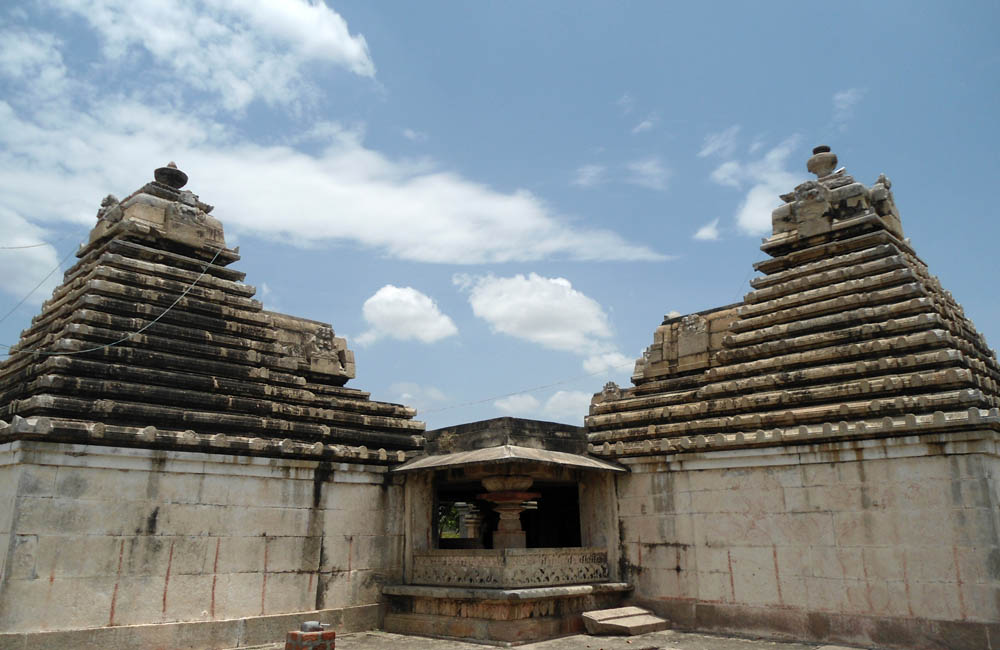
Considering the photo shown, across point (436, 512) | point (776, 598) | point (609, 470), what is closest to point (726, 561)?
point (776, 598)

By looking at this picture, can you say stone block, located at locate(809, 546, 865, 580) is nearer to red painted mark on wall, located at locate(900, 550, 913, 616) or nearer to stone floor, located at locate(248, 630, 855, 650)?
red painted mark on wall, located at locate(900, 550, 913, 616)

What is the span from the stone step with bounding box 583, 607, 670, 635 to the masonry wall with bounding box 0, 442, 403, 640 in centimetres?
429

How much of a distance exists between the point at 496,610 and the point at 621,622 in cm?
250

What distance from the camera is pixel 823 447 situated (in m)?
13.3

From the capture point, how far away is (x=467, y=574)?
14.7m

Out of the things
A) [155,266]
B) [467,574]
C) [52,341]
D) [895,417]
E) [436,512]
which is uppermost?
[155,266]

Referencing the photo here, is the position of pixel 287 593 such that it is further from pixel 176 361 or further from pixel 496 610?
pixel 176 361

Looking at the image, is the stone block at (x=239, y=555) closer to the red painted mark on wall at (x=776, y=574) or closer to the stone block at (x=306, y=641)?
the stone block at (x=306, y=641)

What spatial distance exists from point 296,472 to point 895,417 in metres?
11.1

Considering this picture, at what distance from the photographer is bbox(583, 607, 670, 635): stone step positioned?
14.3m

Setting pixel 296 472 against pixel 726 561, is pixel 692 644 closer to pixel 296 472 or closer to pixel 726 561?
pixel 726 561

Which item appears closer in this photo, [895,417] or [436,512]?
[895,417]

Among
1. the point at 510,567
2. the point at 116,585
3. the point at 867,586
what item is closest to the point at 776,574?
the point at 867,586

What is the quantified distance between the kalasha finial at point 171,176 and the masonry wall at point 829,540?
12124 millimetres
